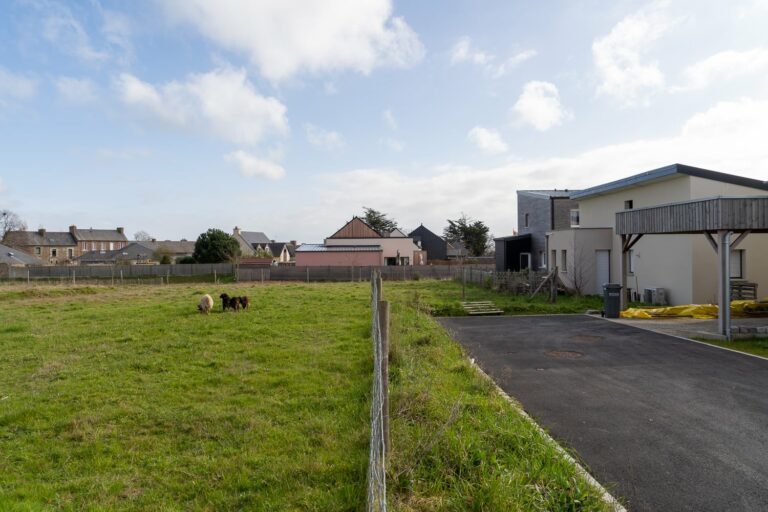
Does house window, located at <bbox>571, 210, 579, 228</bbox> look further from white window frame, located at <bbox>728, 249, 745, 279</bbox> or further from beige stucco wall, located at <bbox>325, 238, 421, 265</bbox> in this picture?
beige stucco wall, located at <bbox>325, 238, 421, 265</bbox>

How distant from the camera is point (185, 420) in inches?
235

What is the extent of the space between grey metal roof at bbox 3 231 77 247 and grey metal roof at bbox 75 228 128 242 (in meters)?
1.79

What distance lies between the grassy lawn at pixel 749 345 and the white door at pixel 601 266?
417 inches

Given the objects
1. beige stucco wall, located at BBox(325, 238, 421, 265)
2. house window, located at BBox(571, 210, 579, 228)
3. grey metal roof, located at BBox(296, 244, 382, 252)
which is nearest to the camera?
house window, located at BBox(571, 210, 579, 228)

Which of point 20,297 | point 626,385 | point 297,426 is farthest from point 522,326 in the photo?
point 20,297

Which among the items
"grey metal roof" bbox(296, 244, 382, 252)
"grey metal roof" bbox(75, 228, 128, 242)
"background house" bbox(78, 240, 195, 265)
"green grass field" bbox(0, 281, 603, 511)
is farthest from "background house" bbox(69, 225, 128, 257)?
"green grass field" bbox(0, 281, 603, 511)

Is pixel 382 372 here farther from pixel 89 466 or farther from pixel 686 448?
pixel 686 448

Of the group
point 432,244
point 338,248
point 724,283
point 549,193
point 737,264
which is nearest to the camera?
point 724,283

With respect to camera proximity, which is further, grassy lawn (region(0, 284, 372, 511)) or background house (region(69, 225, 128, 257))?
background house (region(69, 225, 128, 257))

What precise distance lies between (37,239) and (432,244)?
7131 cm

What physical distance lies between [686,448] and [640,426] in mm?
698

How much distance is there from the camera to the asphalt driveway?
4.44 meters

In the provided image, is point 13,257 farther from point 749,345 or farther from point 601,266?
point 749,345

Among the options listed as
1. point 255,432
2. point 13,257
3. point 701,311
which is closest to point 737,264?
point 701,311
